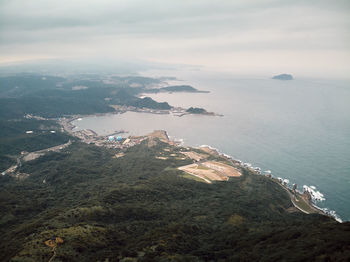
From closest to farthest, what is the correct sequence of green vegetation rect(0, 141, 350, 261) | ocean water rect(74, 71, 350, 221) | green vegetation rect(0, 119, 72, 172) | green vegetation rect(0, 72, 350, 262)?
green vegetation rect(0, 141, 350, 261)
green vegetation rect(0, 72, 350, 262)
ocean water rect(74, 71, 350, 221)
green vegetation rect(0, 119, 72, 172)

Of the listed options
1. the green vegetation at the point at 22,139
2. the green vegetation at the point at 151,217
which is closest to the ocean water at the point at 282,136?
the green vegetation at the point at 151,217

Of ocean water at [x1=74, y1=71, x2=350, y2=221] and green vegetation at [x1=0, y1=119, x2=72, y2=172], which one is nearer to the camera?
ocean water at [x1=74, y1=71, x2=350, y2=221]

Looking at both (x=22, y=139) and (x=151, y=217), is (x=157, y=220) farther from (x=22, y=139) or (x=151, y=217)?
(x=22, y=139)

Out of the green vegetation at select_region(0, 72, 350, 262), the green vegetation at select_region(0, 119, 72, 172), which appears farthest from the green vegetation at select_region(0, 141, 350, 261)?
the green vegetation at select_region(0, 119, 72, 172)

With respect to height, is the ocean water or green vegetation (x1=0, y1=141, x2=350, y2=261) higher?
green vegetation (x1=0, y1=141, x2=350, y2=261)

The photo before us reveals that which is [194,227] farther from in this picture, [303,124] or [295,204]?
[303,124]

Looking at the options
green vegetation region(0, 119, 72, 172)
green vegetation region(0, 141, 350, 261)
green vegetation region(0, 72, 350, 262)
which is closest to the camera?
green vegetation region(0, 141, 350, 261)

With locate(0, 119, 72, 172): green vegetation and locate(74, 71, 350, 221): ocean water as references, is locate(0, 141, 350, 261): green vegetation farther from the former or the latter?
locate(0, 119, 72, 172): green vegetation

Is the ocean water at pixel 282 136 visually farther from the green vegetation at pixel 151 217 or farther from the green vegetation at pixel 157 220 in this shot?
the green vegetation at pixel 157 220

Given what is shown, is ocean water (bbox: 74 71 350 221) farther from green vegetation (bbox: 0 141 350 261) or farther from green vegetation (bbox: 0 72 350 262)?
green vegetation (bbox: 0 141 350 261)
